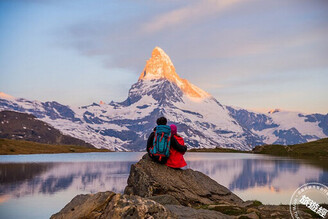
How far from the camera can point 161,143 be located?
28.5m

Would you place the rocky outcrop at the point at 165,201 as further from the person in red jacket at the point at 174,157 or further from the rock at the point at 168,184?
the person in red jacket at the point at 174,157

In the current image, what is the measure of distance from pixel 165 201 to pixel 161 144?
20.0 ft

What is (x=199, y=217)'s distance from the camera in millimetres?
19109

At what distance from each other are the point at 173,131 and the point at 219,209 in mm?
7125

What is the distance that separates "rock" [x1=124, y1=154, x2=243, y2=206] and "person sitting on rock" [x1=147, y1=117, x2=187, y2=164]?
3.20 feet

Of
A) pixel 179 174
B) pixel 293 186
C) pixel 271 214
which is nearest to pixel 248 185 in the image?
pixel 293 186

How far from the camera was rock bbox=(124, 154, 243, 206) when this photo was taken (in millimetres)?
29047

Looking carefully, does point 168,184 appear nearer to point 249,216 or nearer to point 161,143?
point 161,143

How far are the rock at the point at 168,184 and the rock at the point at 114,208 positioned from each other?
1118 cm

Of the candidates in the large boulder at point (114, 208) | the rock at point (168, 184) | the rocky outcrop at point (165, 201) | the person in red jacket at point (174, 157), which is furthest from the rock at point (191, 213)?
the person in red jacket at point (174, 157)

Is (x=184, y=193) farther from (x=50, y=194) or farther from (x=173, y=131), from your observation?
(x=50, y=194)

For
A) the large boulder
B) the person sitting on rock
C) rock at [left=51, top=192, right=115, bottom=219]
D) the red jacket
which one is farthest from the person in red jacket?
rock at [left=51, top=192, right=115, bottom=219]

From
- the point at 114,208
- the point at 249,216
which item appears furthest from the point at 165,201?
the point at 114,208

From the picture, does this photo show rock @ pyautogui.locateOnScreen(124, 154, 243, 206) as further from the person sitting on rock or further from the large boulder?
the large boulder
